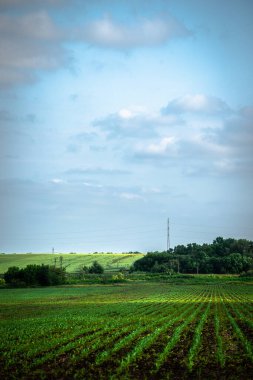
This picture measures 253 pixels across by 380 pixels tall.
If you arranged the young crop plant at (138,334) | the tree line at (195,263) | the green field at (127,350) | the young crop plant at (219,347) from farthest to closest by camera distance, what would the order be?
the tree line at (195,263) < the young crop plant at (138,334) < the young crop plant at (219,347) < the green field at (127,350)

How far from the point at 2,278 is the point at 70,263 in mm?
66705

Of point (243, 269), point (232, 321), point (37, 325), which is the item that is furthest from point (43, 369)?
point (243, 269)

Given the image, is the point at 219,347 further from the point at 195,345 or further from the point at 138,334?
the point at 138,334

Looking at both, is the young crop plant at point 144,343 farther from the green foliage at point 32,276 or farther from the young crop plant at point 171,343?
the green foliage at point 32,276

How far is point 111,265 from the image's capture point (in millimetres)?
159500

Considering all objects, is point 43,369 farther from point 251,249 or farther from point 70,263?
point 251,249

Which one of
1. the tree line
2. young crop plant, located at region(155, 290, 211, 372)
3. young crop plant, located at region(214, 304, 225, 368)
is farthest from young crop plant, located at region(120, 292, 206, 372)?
the tree line

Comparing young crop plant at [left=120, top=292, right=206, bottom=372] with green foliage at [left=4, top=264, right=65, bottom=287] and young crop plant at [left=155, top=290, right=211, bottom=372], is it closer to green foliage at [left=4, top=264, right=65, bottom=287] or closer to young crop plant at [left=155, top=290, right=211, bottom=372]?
young crop plant at [left=155, top=290, right=211, bottom=372]

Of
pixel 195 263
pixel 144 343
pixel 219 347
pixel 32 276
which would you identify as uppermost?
pixel 219 347

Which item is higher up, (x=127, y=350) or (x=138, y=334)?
(x=127, y=350)

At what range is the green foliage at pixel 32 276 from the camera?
95.6 m

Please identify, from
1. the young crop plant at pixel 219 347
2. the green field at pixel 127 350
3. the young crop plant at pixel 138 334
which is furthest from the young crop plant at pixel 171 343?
the young crop plant at pixel 219 347

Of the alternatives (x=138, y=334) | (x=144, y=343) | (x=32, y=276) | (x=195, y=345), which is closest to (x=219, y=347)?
(x=195, y=345)

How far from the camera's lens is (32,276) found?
97.9m
